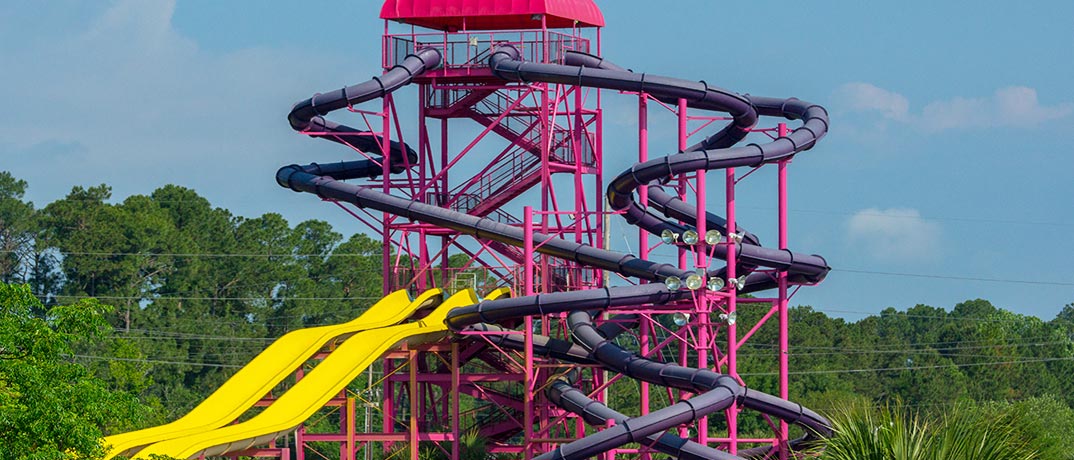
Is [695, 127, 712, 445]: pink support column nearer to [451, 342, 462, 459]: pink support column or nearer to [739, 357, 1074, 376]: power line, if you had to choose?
[451, 342, 462, 459]: pink support column

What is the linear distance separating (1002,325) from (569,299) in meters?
62.4

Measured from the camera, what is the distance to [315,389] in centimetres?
4256

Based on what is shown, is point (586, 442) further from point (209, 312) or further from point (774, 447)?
point (209, 312)

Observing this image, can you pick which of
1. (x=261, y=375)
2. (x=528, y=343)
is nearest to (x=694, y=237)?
(x=528, y=343)

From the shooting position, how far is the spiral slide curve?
135ft

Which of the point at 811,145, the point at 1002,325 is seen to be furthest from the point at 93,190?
the point at 811,145

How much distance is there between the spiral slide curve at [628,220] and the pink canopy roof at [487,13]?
121 cm

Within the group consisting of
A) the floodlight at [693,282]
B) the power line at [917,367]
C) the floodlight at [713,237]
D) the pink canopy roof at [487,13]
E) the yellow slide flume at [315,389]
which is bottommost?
the yellow slide flume at [315,389]

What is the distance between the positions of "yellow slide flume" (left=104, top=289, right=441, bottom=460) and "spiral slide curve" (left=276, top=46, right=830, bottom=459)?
7.35 feet

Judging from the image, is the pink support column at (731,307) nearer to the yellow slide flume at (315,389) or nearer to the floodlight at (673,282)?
the floodlight at (673,282)

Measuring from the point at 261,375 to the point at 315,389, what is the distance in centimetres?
169

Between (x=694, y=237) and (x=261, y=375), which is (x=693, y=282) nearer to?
(x=694, y=237)

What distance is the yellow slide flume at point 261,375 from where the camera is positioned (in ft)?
123

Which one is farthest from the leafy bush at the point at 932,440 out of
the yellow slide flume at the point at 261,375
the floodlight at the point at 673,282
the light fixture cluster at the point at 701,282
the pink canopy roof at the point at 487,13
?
the pink canopy roof at the point at 487,13
